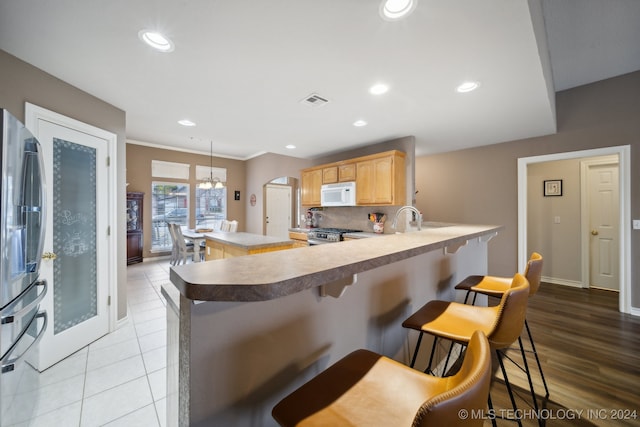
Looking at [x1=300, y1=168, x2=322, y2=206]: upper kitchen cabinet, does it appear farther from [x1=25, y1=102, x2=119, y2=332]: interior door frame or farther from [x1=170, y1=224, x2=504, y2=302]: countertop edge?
[x1=170, y1=224, x2=504, y2=302]: countertop edge

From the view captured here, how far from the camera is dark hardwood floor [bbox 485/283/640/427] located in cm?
159

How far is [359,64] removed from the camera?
1921 mm

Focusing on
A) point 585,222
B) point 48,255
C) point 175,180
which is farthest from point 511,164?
point 175,180

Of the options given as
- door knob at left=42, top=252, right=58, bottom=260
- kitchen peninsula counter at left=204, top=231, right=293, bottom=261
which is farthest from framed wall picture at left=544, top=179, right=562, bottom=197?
door knob at left=42, top=252, right=58, bottom=260

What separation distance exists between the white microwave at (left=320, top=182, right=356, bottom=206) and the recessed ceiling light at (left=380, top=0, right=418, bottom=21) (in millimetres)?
2907

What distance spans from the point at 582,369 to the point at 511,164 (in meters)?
2.96

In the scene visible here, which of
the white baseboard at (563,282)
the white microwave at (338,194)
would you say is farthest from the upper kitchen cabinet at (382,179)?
the white baseboard at (563,282)

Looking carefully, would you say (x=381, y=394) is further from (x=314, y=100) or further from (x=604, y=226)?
(x=604, y=226)

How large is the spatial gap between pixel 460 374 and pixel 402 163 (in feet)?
11.7

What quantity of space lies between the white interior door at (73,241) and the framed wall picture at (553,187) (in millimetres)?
6423

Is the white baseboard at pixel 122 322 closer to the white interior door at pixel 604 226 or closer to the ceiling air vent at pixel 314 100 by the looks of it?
the ceiling air vent at pixel 314 100

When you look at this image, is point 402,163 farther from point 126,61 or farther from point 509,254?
point 126,61

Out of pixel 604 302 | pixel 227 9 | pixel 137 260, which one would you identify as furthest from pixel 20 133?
pixel 604 302

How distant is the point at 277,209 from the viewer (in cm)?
736
